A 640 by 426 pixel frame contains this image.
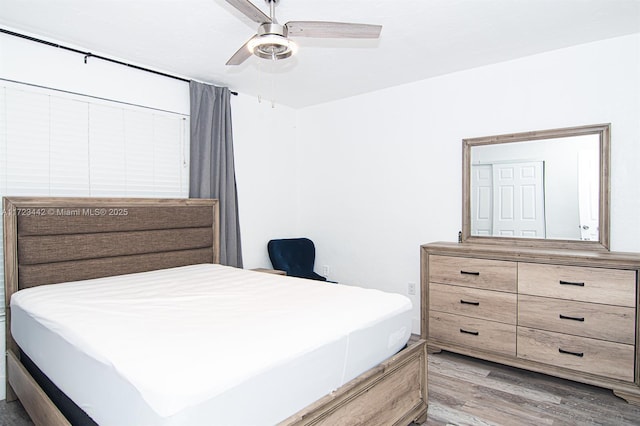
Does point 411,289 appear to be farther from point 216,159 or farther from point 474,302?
point 216,159

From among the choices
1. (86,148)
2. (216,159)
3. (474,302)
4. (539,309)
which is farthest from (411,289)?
(86,148)

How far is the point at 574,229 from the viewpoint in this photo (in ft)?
9.52

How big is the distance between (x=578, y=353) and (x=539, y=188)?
1.28 metres

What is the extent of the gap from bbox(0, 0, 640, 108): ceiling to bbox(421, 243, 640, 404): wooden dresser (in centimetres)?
158

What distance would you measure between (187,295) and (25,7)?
2056mm

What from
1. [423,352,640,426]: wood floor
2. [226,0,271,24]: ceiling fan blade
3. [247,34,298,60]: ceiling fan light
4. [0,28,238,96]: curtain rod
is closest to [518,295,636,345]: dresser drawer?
[423,352,640,426]: wood floor

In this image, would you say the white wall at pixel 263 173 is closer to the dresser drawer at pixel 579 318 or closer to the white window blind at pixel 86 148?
the white window blind at pixel 86 148

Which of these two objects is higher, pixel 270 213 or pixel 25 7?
pixel 25 7

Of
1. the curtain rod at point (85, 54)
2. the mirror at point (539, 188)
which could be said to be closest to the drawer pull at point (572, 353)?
the mirror at point (539, 188)

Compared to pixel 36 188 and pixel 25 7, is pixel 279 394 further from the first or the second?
pixel 25 7

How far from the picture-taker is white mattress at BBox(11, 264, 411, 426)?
121cm

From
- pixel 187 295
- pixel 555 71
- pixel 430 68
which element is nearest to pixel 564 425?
pixel 187 295

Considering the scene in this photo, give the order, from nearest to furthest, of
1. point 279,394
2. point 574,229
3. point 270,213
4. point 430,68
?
point 279,394 → point 574,229 → point 430,68 → point 270,213

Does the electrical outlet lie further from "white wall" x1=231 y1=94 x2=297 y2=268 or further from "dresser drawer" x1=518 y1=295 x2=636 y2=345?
"white wall" x1=231 y1=94 x2=297 y2=268
